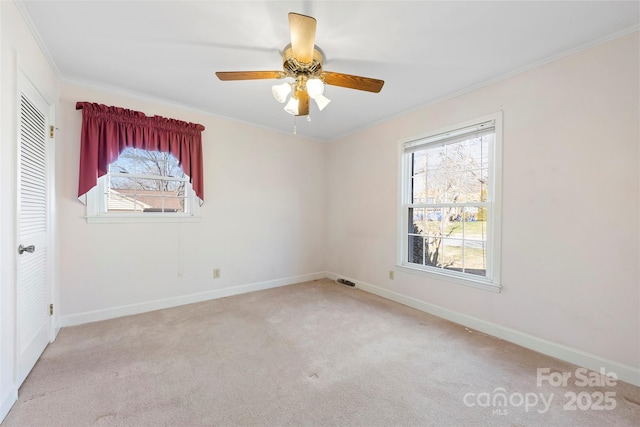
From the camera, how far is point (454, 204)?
2889 mm

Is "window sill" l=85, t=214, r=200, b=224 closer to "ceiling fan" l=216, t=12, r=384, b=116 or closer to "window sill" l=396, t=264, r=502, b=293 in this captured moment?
"ceiling fan" l=216, t=12, r=384, b=116

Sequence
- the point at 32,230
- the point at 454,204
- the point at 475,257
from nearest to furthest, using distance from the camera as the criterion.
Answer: the point at 32,230 < the point at 475,257 < the point at 454,204

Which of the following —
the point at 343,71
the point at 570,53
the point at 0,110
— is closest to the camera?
the point at 0,110

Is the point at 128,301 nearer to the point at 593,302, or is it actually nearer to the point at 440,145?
the point at 440,145

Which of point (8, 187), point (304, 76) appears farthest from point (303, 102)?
point (8, 187)

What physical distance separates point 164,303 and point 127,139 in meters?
1.88

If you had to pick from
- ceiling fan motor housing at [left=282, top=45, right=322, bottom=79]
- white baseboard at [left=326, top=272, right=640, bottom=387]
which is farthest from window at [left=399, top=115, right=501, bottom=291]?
ceiling fan motor housing at [left=282, top=45, right=322, bottom=79]

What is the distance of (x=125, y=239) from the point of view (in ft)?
9.48

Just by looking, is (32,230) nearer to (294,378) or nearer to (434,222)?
(294,378)

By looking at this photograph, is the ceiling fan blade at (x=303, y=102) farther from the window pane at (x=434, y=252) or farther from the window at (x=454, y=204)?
the window pane at (x=434, y=252)

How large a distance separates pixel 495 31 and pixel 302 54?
1376 mm

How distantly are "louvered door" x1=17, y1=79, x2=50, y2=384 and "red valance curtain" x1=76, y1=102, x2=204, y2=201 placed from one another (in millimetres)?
387

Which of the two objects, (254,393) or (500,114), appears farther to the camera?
(500,114)

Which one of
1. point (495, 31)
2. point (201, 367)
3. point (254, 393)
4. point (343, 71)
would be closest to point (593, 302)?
point (495, 31)
